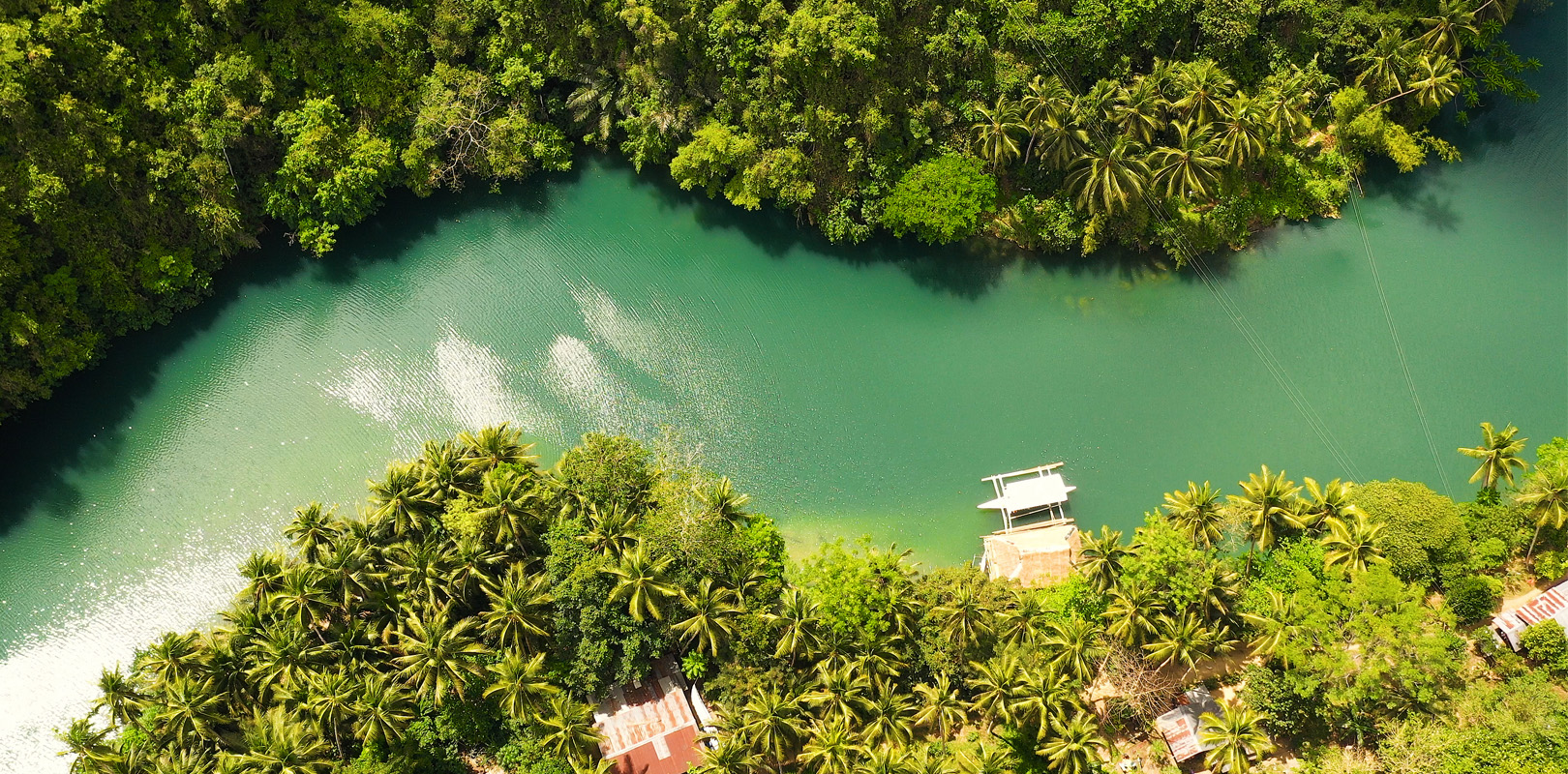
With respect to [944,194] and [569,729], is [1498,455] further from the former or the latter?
[569,729]

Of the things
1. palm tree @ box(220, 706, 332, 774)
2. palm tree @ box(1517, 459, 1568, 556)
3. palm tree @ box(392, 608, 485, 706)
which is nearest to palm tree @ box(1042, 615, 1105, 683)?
palm tree @ box(1517, 459, 1568, 556)

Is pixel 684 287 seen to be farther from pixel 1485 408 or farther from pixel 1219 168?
pixel 1485 408

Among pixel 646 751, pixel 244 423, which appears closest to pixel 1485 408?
pixel 646 751

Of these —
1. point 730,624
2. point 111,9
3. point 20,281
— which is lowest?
point 730,624

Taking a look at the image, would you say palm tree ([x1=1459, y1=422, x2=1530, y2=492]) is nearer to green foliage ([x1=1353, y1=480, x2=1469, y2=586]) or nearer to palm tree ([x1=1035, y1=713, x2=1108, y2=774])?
green foliage ([x1=1353, y1=480, x2=1469, y2=586])

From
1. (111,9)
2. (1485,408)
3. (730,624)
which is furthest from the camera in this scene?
(1485,408)

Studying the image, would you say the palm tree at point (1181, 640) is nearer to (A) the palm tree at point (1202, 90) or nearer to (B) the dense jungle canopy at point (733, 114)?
(B) the dense jungle canopy at point (733, 114)
